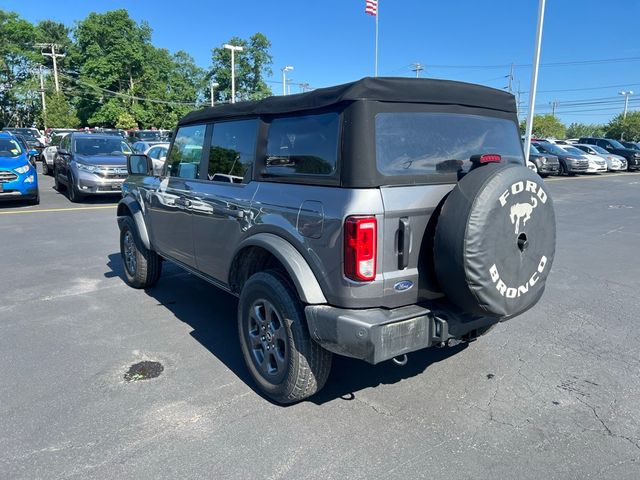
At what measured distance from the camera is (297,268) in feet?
9.39

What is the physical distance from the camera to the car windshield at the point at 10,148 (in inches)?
452

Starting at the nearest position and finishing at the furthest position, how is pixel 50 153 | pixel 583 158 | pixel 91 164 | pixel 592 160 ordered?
pixel 91 164 < pixel 50 153 < pixel 583 158 < pixel 592 160

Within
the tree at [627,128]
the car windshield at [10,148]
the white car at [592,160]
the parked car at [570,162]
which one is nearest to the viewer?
Result: the car windshield at [10,148]

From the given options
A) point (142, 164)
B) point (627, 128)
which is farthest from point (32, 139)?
point (627, 128)

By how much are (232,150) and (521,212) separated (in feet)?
7.20

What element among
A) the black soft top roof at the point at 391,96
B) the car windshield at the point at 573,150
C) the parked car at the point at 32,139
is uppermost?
the parked car at the point at 32,139

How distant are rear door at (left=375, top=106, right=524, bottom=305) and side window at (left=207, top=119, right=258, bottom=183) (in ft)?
3.72

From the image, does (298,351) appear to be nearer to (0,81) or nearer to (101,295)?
(101,295)

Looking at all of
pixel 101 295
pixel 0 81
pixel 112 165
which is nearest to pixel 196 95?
pixel 0 81

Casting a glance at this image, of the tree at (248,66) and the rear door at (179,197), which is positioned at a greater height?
the tree at (248,66)

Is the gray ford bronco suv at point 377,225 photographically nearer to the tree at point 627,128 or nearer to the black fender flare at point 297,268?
the black fender flare at point 297,268

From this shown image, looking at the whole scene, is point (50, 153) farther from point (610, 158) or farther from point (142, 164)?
point (610, 158)

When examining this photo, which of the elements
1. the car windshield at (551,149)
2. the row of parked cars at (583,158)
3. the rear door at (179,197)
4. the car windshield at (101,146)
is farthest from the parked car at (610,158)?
the rear door at (179,197)

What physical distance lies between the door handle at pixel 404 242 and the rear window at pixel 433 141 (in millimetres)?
312
